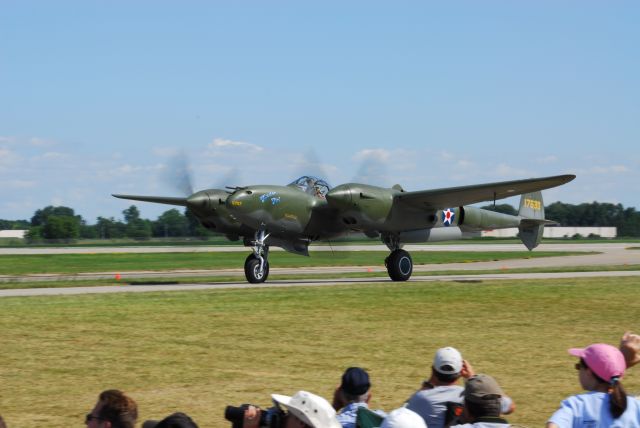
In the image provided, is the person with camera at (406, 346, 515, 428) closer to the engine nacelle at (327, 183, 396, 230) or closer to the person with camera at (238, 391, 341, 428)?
the person with camera at (238, 391, 341, 428)

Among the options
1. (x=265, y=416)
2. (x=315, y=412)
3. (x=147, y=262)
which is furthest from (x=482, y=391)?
(x=147, y=262)

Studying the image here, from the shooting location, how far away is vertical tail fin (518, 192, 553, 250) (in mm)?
41438

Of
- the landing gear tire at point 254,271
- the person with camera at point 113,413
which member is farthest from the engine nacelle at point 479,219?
the person with camera at point 113,413

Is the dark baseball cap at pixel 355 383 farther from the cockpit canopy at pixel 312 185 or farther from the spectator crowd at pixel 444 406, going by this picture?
the cockpit canopy at pixel 312 185

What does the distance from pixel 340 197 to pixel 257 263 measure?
374 centimetres

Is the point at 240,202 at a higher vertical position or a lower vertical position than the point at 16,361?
higher

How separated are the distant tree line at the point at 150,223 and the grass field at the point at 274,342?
5995 cm

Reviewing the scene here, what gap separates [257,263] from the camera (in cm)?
3127

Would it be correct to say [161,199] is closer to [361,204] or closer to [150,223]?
[361,204]

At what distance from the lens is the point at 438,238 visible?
34.7 metres

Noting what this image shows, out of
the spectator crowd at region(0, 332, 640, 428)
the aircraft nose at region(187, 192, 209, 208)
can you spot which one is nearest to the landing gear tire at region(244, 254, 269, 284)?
the aircraft nose at region(187, 192, 209, 208)

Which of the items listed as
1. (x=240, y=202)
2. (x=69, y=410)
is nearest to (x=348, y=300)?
(x=240, y=202)

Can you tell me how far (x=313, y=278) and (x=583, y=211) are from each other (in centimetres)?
13120

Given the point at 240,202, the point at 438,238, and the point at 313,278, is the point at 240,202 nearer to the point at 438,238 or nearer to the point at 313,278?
the point at 313,278
